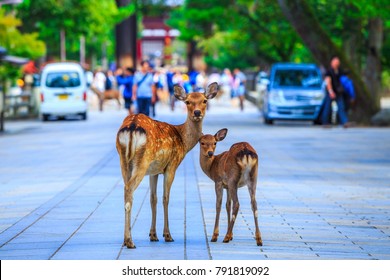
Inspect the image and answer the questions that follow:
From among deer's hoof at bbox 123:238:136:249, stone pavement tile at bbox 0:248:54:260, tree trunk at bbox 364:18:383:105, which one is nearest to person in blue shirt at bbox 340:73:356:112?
tree trunk at bbox 364:18:383:105

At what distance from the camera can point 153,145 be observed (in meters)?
10.3

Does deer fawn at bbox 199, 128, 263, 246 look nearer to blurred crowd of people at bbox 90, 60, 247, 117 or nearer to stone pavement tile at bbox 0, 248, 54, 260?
stone pavement tile at bbox 0, 248, 54, 260

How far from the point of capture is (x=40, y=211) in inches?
536

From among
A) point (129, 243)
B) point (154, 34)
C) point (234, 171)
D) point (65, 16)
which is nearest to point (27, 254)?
point (129, 243)

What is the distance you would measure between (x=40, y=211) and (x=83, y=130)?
800 inches

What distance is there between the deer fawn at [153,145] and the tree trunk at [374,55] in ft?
89.0

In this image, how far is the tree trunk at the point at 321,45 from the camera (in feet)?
112

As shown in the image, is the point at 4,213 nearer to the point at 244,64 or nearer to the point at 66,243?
the point at 66,243

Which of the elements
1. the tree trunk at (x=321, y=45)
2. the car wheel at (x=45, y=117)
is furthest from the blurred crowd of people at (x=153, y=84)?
the tree trunk at (x=321, y=45)

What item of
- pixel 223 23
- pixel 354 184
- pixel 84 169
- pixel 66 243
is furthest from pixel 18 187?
→ pixel 223 23

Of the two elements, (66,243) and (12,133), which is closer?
(66,243)

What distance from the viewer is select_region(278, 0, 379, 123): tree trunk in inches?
1348

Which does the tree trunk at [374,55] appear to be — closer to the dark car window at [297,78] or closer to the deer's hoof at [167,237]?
the dark car window at [297,78]

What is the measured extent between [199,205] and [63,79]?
97.5ft
